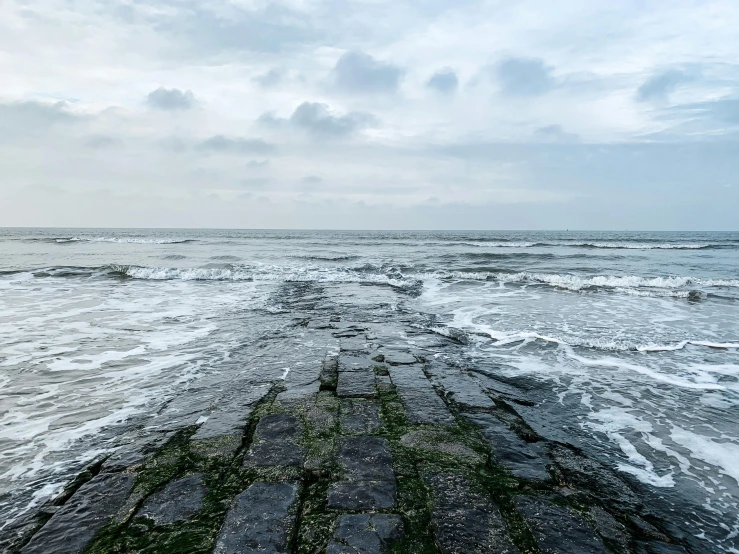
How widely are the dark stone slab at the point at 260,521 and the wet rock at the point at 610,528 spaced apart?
2033mm

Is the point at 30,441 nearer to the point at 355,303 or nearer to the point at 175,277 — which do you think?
the point at 355,303

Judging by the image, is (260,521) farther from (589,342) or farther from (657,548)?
(589,342)

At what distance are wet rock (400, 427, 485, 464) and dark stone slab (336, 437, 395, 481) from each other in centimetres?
27

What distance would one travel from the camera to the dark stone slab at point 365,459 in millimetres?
3197

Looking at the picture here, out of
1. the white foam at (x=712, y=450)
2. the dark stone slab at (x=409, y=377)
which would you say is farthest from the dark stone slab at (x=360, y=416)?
the white foam at (x=712, y=450)

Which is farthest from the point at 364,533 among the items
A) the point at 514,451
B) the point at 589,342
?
the point at 589,342

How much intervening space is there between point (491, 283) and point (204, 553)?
1646 centimetres

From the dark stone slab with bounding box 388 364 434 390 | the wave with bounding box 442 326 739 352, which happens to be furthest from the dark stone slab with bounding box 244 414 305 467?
the wave with bounding box 442 326 739 352

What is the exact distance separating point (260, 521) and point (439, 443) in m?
1.74

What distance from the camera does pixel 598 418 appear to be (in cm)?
484

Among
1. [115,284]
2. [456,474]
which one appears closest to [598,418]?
[456,474]

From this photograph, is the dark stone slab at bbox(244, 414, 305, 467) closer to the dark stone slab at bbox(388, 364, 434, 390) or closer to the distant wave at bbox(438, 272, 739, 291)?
the dark stone slab at bbox(388, 364, 434, 390)

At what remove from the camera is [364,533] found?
2.57 meters

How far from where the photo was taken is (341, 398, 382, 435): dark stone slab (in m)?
4.00
